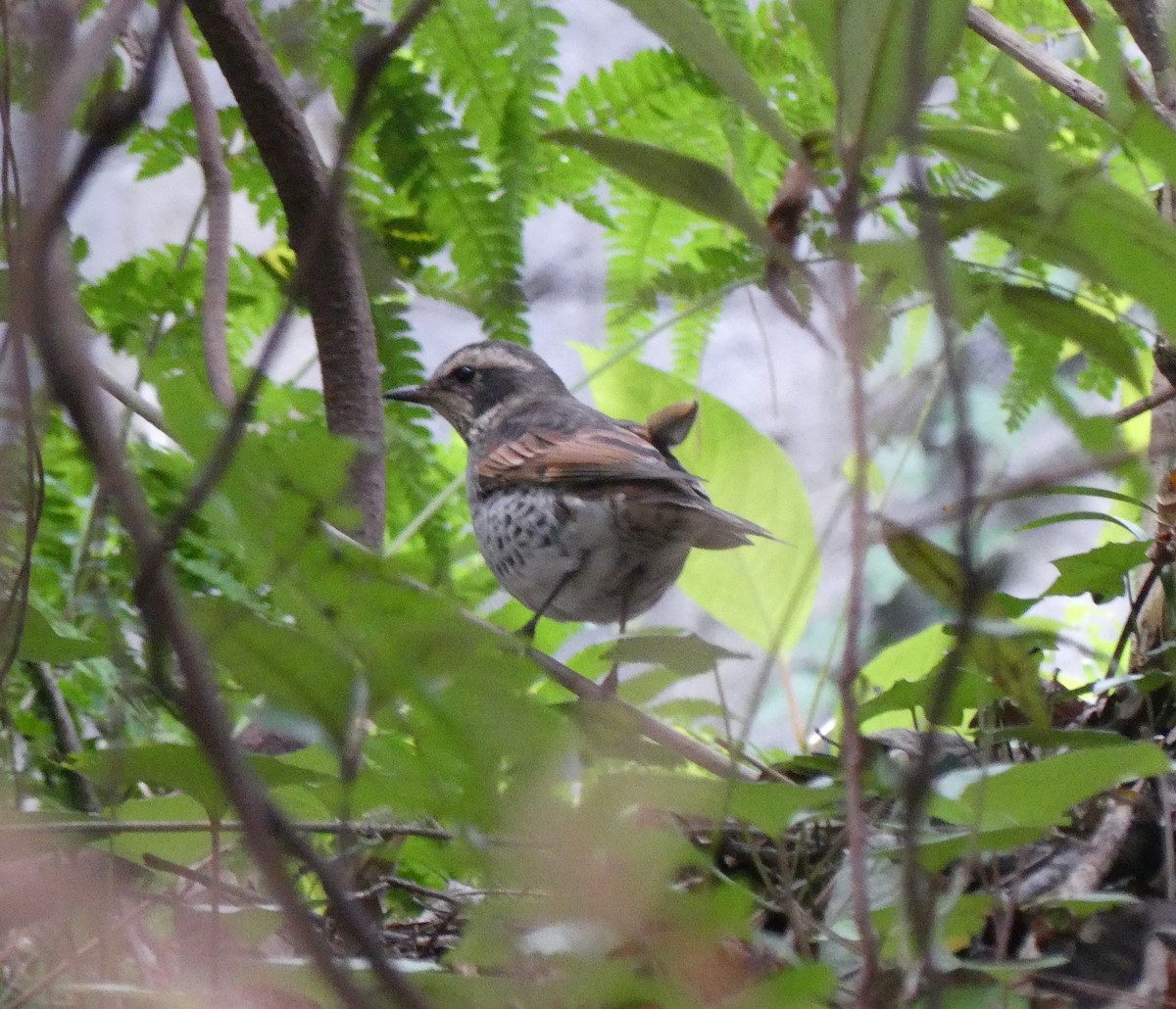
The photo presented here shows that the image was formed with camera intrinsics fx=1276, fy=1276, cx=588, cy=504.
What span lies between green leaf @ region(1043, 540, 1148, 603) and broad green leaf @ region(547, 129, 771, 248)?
763 mm

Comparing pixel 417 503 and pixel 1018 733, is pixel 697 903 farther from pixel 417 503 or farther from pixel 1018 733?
pixel 417 503

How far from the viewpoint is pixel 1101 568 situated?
1477mm

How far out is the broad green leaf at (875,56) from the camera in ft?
2.61

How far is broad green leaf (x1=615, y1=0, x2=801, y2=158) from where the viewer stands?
857mm

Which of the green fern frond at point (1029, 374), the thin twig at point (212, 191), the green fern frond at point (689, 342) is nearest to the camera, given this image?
the green fern frond at point (1029, 374)

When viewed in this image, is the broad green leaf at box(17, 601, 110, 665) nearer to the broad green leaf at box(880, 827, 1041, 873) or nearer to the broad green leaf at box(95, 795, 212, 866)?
the broad green leaf at box(95, 795, 212, 866)

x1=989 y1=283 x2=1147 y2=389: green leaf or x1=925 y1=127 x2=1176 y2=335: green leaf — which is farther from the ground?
x1=925 y1=127 x2=1176 y2=335: green leaf

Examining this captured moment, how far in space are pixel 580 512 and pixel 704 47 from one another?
1.80 metres

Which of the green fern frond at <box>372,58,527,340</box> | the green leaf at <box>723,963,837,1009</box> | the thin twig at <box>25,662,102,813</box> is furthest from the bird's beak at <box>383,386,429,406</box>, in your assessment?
the green leaf at <box>723,963,837,1009</box>

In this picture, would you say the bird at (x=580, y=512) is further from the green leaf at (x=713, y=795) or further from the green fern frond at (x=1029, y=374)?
the green leaf at (x=713, y=795)

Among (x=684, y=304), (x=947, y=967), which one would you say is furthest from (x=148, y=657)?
(x=684, y=304)

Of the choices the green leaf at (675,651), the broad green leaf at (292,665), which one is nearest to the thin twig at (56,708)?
the green leaf at (675,651)

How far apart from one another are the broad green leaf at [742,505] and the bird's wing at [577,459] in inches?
4.2

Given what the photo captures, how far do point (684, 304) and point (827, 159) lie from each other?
0.57 m
